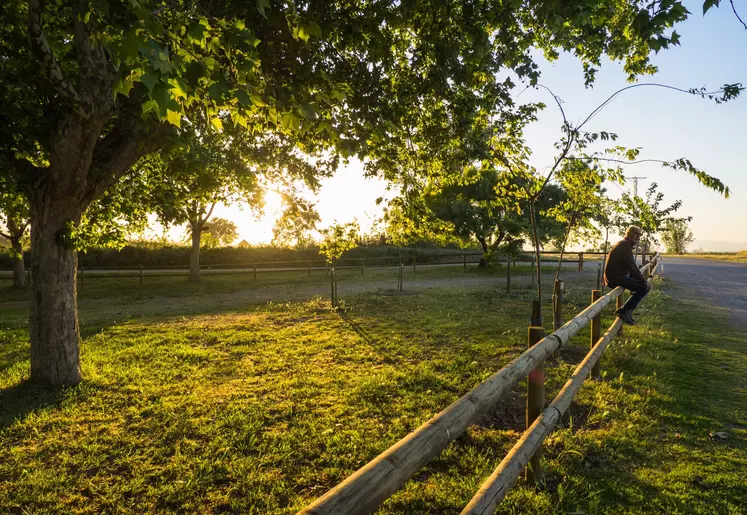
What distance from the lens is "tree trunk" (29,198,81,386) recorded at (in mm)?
5688

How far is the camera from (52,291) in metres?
5.77

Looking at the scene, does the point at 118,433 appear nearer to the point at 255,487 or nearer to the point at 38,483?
the point at 38,483

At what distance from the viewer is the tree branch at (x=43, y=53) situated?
425 cm

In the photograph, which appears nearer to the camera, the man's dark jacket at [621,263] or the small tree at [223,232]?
the man's dark jacket at [621,263]

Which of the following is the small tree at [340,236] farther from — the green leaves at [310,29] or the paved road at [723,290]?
the paved road at [723,290]

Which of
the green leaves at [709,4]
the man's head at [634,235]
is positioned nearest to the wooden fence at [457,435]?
the green leaves at [709,4]

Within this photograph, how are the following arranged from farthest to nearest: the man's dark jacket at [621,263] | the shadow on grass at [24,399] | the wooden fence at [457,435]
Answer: the man's dark jacket at [621,263]
the shadow on grass at [24,399]
the wooden fence at [457,435]

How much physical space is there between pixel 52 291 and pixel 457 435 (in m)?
6.32

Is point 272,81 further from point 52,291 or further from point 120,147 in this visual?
point 52,291

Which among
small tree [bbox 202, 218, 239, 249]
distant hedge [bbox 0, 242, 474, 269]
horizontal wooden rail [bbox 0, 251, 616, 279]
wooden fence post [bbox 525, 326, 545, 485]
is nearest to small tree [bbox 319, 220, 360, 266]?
wooden fence post [bbox 525, 326, 545, 485]

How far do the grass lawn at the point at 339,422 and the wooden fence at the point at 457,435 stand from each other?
0.61m

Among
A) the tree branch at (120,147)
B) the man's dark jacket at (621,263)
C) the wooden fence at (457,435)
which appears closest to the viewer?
the wooden fence at (457,435)

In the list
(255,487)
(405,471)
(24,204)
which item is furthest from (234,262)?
(405,471)

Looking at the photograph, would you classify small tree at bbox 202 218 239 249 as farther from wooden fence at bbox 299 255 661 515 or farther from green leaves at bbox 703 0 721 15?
green leaves at bbox 703 0 721 15
